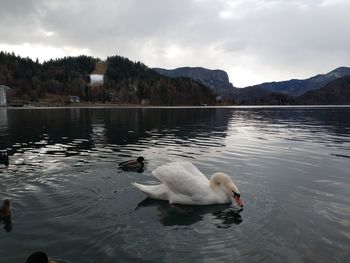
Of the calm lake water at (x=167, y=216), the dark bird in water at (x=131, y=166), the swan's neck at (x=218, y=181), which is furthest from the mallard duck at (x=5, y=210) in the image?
the dark bird in water at (x=131, y=166)

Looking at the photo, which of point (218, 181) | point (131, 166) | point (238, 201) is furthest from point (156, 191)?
point (131, 166)

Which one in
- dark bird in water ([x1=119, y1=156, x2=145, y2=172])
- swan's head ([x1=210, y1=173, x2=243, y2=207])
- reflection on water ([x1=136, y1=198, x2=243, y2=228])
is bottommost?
reflection on water ([x1=136, y1=198, x2=243, y2=228])

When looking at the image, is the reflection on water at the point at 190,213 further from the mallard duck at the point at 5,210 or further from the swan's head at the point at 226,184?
the mallard duck at the point at 5,210

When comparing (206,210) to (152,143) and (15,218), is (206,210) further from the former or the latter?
(152,143)

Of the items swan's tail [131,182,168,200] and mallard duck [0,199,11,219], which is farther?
swan's tail [131,182,168,200]

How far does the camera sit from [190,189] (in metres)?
15.2

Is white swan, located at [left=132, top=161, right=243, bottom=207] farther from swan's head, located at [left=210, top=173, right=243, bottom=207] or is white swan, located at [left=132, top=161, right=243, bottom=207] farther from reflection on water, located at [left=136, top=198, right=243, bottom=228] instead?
reflection on water, located at [left=136, top=198, right=243, bottom=228]

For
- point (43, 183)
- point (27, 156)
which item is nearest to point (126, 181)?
point (43, 183)

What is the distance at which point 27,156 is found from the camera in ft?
87.2

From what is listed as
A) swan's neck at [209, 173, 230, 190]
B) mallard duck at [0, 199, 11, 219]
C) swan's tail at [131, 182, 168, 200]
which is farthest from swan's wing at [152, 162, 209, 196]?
mallard duck at [0, 199, 11, 219]

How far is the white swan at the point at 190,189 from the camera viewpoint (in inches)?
599

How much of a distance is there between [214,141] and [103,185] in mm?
21062

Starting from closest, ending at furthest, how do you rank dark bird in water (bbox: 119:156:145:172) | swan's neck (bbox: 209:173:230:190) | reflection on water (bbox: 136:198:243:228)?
reflection on water (bbox: 136:198:243:228), swan's neck (bbox: 209:173:230:190), dark bird in water (bbox: 119:156:145:172)

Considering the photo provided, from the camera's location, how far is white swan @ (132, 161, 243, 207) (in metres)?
15.2
